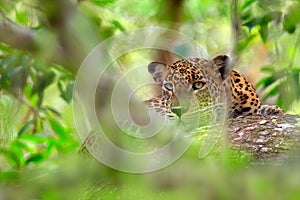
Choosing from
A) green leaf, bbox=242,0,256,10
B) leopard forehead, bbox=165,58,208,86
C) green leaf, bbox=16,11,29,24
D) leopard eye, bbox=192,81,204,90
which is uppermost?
green leaf, bbox=16,11,29,24

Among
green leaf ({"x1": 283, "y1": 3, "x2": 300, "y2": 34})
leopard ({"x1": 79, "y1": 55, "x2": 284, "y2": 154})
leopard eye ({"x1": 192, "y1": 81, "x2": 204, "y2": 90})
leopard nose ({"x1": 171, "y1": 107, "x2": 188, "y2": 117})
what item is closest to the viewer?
leopard nose ({"x1": 171, "y1": 107, "x2": 188, "y2": 117})

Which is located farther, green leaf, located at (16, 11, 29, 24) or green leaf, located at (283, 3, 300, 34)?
green leaf, located at (16, 11, 29, 24)

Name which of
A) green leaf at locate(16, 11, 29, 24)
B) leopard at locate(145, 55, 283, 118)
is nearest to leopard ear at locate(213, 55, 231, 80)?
leopard at locate(145, 55, 283, 118)

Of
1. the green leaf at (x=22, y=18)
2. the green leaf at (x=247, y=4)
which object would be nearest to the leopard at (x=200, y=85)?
the green leaf at (x=247, y=4)

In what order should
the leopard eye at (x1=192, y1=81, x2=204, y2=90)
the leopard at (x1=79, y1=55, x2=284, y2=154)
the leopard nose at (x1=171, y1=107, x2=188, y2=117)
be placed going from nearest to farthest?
the leopard nose at (x1=171, y1=107, x2=188, y2=117) < the leopard at (x1=79, y1=55, x2=284, y2=154) < the leopard eye at (x1=192, y1=81, x2=204, y2=90)

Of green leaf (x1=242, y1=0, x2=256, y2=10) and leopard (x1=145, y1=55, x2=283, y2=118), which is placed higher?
green leaf (x1=242, y1=0, x2=256, y2=10)

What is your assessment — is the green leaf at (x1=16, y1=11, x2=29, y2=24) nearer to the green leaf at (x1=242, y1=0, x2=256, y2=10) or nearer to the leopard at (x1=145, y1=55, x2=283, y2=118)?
the leopard at (x1=145, y1=55, x2=283, y2=118)

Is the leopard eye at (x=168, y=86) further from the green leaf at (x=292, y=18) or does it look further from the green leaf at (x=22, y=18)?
the green leaf at (x=22, y=18)
